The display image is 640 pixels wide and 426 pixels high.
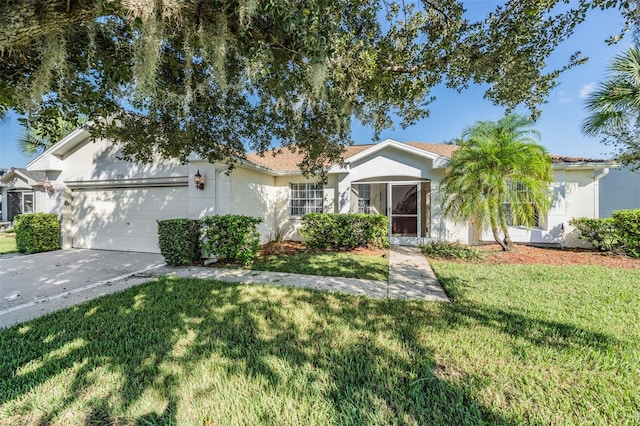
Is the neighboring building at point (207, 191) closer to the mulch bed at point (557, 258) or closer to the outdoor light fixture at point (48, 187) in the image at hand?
the outdoor light fixture at point (48, 187)

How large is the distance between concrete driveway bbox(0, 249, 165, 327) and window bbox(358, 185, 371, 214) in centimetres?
835

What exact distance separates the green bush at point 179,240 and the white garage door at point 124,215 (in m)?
1.58

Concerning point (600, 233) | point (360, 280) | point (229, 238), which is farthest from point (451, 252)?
point (229, 238)

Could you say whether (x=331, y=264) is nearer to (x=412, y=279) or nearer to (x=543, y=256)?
(x=412, y=279)

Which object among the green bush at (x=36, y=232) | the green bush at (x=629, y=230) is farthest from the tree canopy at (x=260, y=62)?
the green bush at (x=36, y=232)

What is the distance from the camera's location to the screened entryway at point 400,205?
10.8 m

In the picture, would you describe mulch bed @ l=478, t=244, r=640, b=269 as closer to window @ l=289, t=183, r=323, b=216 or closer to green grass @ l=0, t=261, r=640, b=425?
green grass @ l=0, t=261, r=640, b=425

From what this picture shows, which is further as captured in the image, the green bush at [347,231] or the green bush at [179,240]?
the green bush at [347,231]

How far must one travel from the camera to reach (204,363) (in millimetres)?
2756

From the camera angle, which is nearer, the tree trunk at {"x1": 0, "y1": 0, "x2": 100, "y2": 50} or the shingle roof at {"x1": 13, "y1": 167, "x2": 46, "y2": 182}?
the tree trunk at {"x1": 0, "y1": 0, "x2": 100, "y2": 50}

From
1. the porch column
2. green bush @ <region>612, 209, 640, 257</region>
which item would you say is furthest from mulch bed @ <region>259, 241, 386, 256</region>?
green bush @ <region>612, 209, 640, 257</region>

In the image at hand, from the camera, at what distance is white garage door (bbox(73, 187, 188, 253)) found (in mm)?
9070

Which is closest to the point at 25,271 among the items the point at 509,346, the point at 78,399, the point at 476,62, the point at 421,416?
the point at 78,399

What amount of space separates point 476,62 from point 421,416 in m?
4.91
